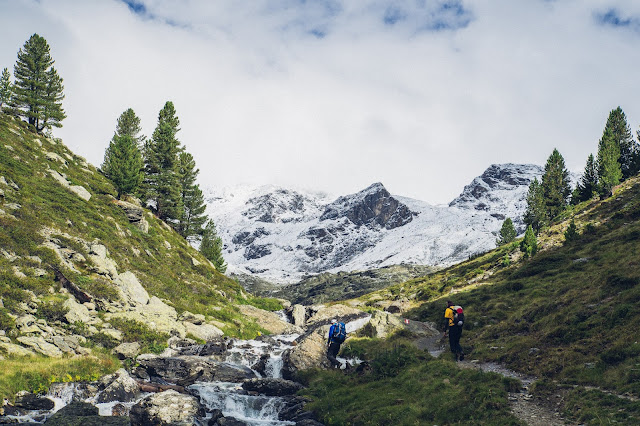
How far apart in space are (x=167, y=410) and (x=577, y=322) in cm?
2006

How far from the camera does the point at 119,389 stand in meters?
17.3

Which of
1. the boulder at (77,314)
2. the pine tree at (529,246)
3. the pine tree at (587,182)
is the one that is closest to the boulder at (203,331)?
the boulder at (77,314)

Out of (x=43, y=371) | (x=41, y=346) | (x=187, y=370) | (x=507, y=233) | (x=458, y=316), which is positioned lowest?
(x=187, y=370)

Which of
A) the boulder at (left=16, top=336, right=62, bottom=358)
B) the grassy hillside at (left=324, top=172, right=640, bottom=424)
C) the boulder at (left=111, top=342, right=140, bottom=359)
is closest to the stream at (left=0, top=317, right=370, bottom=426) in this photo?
the boulder at (left=111, top=342, right=140, bottom=359)

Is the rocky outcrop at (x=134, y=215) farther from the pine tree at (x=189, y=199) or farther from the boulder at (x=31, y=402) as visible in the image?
the boulder at (x=31, y=402)

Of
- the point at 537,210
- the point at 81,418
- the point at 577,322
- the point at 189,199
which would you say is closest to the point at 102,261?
the point at 81,418

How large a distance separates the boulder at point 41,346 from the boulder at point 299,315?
3375 cm

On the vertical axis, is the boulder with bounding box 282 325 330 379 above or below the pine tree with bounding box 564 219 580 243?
below

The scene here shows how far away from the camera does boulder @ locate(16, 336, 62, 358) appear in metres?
17.8

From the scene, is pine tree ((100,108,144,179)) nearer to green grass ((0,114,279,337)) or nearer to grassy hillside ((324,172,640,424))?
green grass ((0,114,279,337))

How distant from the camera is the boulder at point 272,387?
817 inches

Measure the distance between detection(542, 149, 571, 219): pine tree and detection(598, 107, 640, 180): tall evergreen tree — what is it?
10908 millimetres

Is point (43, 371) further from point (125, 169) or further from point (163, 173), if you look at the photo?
point (163, 173)

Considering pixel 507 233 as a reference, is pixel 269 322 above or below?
below
